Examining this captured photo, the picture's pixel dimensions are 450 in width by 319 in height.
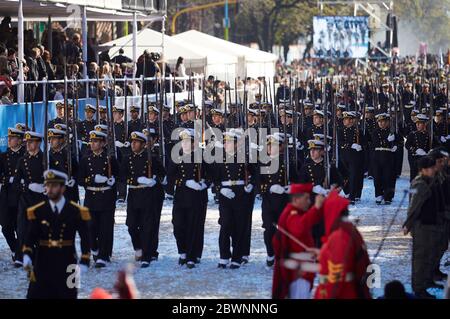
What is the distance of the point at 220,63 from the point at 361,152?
2092 cm

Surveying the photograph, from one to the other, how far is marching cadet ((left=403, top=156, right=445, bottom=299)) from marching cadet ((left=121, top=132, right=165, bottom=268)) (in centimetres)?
348

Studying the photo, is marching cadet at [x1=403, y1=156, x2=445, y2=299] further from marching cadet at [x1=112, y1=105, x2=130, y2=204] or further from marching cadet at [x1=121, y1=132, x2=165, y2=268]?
marching cadet at [x1=112, y1=105, x2=130, y2=204]

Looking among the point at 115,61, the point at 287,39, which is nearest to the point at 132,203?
the point at 115,61

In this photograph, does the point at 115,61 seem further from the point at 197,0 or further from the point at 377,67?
the point at 197,0

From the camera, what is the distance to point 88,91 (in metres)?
26.2

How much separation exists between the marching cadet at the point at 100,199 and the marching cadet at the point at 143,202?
0.21 meters

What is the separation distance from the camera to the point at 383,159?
A: 22266 mm

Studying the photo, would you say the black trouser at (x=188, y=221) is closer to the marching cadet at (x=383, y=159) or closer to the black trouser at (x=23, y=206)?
the black trouser at (x=23, y=206)

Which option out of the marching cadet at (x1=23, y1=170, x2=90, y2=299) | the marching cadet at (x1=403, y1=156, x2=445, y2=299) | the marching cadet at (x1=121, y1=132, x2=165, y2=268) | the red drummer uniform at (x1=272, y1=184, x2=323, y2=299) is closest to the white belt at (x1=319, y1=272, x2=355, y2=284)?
the red drummer uniform at (x1=272, y1=184, x2=323, y2=299)

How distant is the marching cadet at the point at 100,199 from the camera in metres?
15.7

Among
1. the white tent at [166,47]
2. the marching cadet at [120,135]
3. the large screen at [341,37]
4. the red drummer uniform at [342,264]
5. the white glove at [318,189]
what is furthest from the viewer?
the large screen at [341,37]

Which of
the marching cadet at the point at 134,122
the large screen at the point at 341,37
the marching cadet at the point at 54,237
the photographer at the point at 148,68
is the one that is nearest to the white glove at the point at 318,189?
the marching cadet at the point at 54,237

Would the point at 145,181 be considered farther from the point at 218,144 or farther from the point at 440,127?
the point at 440,127

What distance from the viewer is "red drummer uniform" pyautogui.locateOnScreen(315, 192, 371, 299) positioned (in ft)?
33.8
